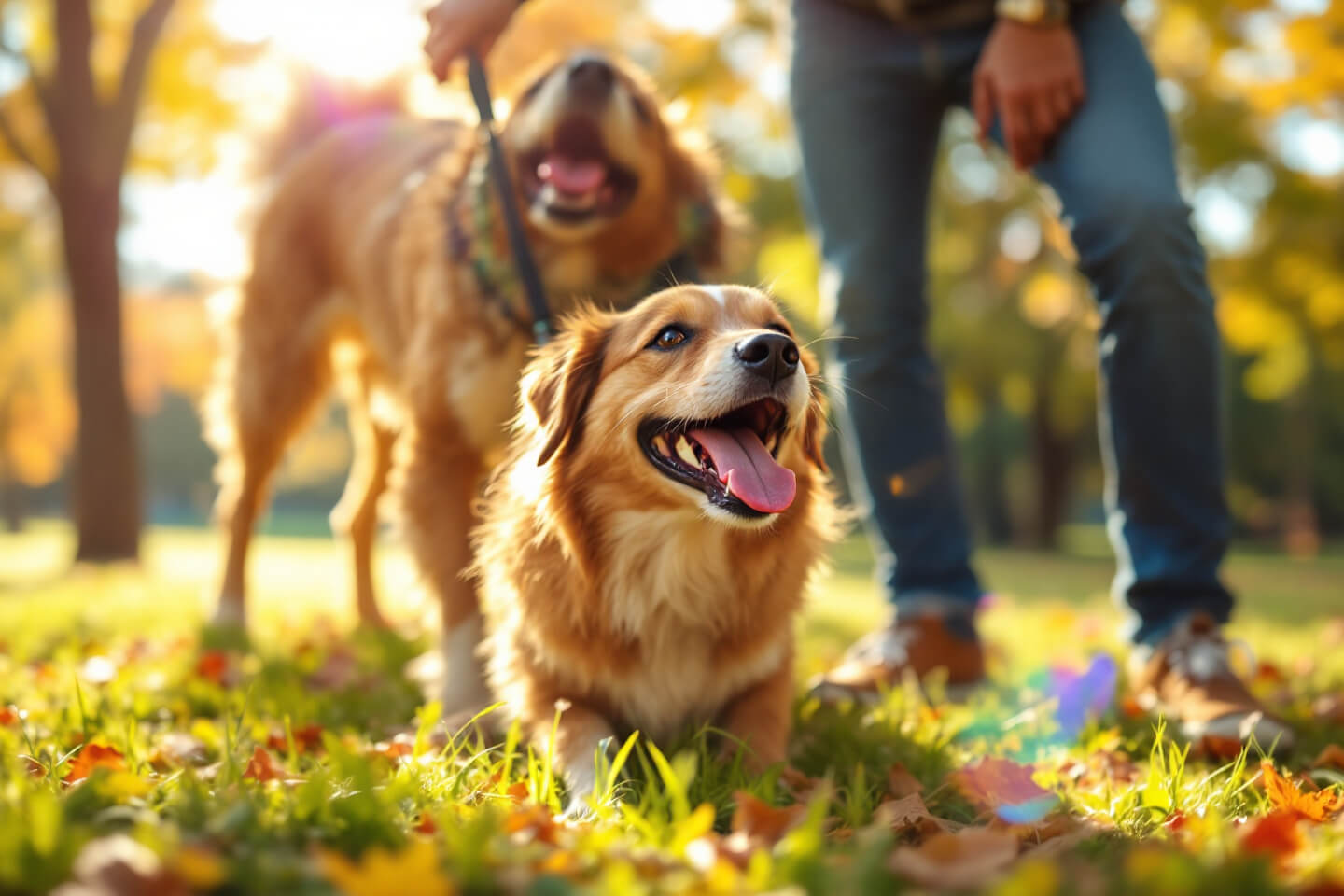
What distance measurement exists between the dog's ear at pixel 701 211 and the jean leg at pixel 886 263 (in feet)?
0.95

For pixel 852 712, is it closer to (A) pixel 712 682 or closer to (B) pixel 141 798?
(A) pixel 712 682

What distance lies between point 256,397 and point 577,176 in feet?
6.65

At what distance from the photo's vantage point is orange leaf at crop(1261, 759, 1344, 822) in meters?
1.82

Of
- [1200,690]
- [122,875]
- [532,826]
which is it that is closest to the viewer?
[122,875]

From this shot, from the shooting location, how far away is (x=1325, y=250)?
40.0 ft

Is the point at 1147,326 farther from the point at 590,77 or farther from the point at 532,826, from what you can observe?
the point at 532,826

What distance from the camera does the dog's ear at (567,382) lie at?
243 centimetres

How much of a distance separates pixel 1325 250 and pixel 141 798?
13.8m

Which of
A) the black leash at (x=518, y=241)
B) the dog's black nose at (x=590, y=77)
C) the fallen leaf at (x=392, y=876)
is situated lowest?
the fallen leaf at (x=392, y=876)

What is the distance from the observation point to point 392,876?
1.15 metres

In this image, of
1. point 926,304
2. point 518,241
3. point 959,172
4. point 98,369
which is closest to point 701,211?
point 518,241

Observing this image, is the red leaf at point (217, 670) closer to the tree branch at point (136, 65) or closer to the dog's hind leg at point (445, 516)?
the dog's hind leg at point (445, 516)

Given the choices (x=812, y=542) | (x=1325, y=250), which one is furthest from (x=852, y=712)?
(x=1325, y=250)

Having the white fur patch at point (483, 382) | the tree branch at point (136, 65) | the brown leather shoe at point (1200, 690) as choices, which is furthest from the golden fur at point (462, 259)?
the tree branch at point (136, 65)
